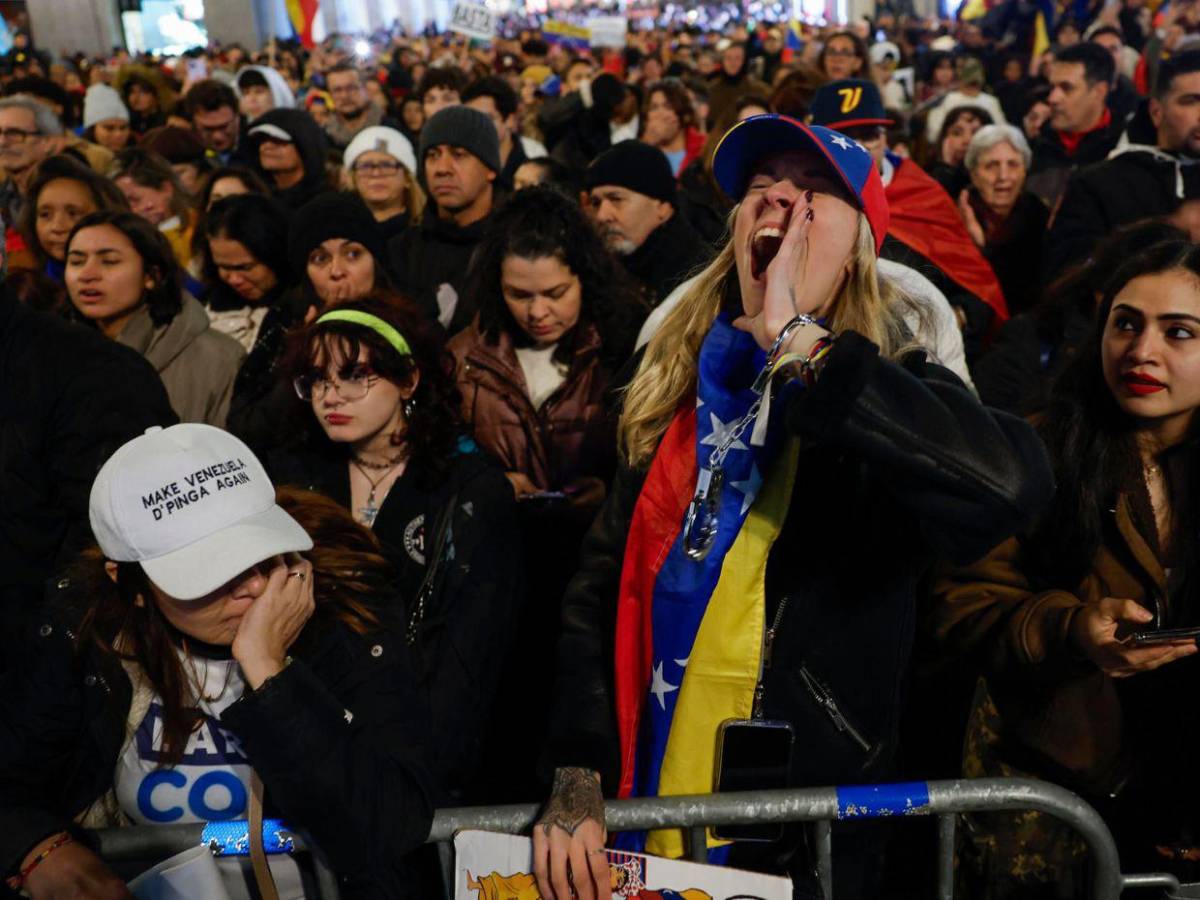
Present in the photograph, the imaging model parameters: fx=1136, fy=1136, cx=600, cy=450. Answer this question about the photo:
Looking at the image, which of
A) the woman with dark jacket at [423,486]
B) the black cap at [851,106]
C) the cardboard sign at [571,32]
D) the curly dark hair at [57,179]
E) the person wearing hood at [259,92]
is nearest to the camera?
the woman with dark jacket at [423,486]

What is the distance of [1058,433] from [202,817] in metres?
1.95

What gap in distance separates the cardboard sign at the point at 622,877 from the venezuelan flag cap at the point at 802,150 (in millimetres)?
1143

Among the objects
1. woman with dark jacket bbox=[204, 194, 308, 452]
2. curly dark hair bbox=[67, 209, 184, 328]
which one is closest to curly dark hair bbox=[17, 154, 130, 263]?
woman with dark jacket bbox=[204, 194, 308, 452]

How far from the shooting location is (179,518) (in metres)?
2.10

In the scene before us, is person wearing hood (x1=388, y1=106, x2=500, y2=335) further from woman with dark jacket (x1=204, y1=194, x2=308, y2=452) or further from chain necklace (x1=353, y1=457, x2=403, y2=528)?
chain necklace (x1=353, y1=457, x2=403, y2=528)

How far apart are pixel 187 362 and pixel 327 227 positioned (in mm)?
757

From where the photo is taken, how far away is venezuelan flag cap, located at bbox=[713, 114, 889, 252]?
1987 mm

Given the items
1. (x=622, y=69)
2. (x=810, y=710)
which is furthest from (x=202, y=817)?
(x=622, y=69)

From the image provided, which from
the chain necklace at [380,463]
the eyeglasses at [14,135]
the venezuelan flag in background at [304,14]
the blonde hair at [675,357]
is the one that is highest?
the venezuelan flag in background at [304,14]

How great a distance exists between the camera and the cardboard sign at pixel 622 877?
1.94 metres

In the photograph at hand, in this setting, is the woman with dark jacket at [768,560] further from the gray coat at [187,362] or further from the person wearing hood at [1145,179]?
the person wearing hood at [1145,179]

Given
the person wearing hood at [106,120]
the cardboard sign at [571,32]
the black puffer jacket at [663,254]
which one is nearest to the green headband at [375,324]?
the black puffer jacket at [663,254]

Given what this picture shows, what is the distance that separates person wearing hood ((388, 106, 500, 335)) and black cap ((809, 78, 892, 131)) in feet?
5.51

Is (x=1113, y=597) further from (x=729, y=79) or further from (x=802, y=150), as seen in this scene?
(x=729, y=79)
